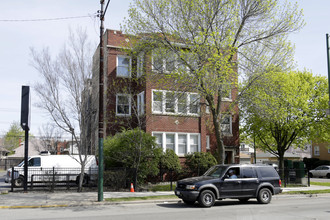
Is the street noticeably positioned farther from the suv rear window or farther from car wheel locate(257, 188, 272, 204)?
the suv rear window

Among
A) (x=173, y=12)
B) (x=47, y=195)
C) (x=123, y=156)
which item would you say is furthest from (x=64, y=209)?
(x=173, y=12)

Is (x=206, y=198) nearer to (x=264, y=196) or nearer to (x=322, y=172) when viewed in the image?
(x=264, y=196)

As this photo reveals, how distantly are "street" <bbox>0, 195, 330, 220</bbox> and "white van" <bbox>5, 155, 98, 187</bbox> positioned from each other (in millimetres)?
5571

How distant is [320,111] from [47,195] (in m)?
27.9

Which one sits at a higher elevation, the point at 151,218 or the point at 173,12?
the point at 173,12

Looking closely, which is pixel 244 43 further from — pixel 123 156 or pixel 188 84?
pixel 123 156

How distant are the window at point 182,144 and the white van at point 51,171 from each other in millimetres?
6620

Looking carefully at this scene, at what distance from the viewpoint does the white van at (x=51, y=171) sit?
1842 cm

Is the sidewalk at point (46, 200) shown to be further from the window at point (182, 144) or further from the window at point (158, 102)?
the window at point (182, 144)

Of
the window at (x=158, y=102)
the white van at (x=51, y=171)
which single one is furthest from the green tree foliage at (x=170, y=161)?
the white van at (x=51, y=171)

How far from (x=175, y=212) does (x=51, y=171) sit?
9.80 metres

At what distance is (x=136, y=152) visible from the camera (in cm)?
1958

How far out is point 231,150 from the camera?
27.9 metres

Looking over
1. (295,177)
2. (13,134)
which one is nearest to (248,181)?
(295,177)
